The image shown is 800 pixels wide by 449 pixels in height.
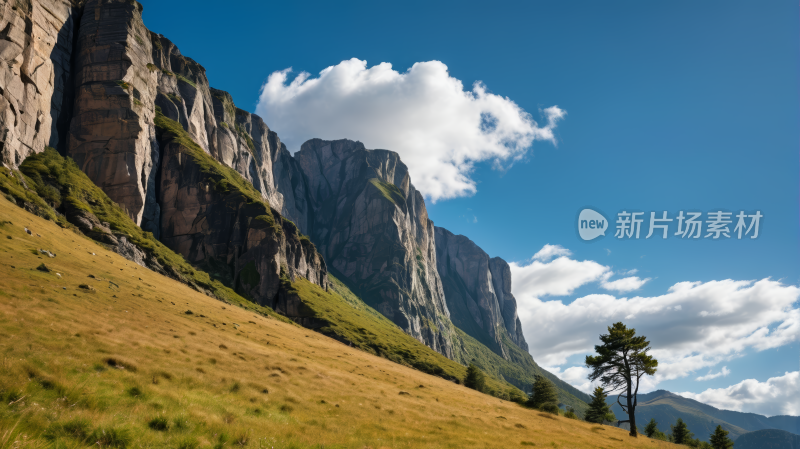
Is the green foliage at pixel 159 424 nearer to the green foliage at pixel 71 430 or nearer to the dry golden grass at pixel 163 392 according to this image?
the dry golden grass at pixel 163 392

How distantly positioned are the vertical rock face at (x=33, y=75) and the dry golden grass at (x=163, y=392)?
7316cm

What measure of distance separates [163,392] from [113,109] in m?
140

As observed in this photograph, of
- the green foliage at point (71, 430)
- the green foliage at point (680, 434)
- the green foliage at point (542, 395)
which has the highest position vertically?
the green foliage at point (71, 430)

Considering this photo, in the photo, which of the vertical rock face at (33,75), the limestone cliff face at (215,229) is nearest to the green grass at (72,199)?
the vertical rock face at (33,75)

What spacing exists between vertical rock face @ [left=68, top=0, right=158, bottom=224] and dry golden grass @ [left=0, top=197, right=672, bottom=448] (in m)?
92.3

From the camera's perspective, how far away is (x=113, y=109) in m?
123

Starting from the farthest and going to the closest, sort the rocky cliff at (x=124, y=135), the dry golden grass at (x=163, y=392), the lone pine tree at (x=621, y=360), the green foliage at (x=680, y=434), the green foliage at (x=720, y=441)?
the rocky cliff at (x=124, y=135), the green foliage at (x=680, y=434), the green foliage at (x=720, y=441), the lone pine tree at (x=621, y=360), the dry golden grass at (x=163, y=392)

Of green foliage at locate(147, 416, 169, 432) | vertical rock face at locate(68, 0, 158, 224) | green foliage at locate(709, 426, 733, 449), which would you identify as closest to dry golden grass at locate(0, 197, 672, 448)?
green foliage at locate(147, 416, 169, 432)

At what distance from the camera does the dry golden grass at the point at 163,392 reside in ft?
40.3

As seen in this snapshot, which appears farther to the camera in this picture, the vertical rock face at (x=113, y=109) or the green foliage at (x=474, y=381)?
the vertical rock face at (x=113, y=109)

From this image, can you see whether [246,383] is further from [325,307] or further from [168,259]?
[325,307]

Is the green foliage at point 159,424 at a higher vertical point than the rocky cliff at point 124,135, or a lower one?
lower

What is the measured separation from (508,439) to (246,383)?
16422 millimetres

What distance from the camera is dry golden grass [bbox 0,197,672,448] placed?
40.3ft
